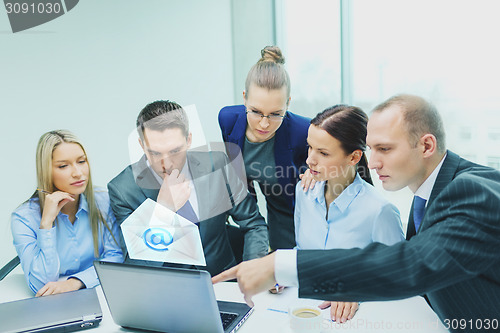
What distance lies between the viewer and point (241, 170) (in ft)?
7.06

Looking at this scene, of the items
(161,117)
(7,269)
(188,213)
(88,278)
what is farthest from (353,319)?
(7,269)

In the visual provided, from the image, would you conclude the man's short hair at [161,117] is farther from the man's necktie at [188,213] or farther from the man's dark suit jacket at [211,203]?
the man's necktie at [188,213]

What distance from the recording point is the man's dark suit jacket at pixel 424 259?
943 mm

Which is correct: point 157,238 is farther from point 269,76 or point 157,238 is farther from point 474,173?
point 474,173

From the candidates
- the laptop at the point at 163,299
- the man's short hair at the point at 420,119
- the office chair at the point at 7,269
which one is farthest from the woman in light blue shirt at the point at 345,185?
the office chair at the point at 7,269

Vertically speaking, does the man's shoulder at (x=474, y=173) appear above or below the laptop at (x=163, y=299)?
above

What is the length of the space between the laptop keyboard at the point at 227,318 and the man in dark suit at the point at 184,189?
545 millimetres

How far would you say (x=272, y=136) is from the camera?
2.10m

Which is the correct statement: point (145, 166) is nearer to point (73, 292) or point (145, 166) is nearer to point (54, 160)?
point (54, 160)

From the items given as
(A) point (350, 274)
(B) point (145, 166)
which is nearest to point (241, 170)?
(B) point (145, 166)

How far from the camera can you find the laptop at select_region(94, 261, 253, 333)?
1107 millimetres

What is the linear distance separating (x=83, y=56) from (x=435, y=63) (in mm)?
2360

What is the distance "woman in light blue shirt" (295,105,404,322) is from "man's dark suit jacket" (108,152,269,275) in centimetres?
32

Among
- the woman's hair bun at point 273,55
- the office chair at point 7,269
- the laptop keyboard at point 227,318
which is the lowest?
the office chair at point 7,269
